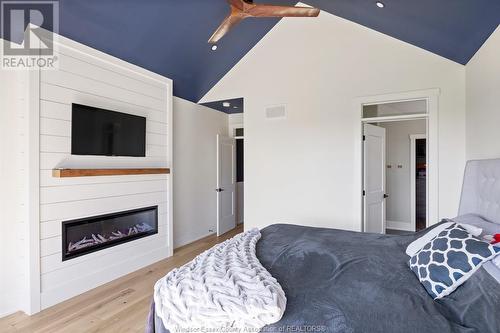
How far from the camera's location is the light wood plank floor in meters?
2.33

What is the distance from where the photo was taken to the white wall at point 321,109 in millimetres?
3354

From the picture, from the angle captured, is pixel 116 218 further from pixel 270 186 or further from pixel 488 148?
pixel 488 148

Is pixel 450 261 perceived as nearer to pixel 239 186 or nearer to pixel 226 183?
pixel 226 183

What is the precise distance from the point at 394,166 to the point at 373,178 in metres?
2.07

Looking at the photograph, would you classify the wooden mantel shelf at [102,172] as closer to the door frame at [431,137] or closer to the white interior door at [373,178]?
the white interior door at [373,178]

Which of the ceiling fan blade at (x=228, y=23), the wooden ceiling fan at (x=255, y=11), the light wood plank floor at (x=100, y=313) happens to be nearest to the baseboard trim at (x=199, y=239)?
the light wood plank floor at (x=100, y=313)

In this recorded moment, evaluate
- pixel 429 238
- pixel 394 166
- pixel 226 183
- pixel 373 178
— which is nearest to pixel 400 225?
pixel 394 166

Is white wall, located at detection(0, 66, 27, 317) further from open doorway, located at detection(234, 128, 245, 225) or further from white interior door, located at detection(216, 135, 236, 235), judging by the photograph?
open doorway, located at detection(234, 128, 245, 225)

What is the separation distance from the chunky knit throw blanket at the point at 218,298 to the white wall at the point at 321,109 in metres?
2.69

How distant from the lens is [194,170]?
4.91 m

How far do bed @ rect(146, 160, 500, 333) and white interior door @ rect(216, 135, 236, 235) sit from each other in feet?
9.76

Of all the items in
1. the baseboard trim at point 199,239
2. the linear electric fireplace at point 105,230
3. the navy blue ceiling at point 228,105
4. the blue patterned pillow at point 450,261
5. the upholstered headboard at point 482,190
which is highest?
the navy blue ceiling at point 228,105

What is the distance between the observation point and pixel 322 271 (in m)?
1.71

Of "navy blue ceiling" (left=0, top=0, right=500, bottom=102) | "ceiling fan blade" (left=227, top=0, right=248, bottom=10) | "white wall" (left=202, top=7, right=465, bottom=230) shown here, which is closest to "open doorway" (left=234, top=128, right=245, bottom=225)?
"white wall" (left=202, top=7, right=465, bottom=230)
